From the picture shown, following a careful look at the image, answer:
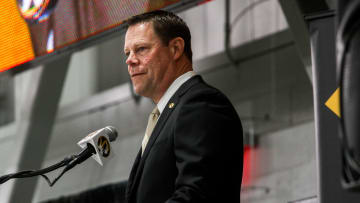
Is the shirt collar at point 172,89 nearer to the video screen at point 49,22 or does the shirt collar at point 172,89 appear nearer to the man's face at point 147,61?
the man's face at point 147,61

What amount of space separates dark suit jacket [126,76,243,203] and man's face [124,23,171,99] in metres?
0.12

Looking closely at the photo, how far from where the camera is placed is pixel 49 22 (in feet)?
14.7

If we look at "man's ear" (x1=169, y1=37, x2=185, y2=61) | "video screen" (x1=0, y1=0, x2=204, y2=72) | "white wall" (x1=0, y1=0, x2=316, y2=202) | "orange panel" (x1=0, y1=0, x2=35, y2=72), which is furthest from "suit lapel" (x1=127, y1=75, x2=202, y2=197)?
"white wall" (x1=0, y1=0, x2=316, y2=202)

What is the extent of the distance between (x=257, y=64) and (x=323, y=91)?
5.94 meters

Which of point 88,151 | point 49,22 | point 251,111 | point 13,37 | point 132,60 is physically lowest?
point 251,111

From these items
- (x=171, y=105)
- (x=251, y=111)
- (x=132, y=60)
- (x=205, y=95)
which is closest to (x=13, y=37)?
(x=132, y=60)

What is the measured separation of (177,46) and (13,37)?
229cm

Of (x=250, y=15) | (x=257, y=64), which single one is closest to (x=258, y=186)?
(x=257, y=64)

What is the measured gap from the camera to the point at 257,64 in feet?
27.7

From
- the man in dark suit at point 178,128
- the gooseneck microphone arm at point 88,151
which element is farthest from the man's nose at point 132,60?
the gooseneck microphone arm at point 88,151

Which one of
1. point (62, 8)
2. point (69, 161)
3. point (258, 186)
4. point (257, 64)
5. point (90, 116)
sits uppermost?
point (69, 161)

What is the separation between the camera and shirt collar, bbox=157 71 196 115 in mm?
2553

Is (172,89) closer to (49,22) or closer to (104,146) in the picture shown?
(104,146)

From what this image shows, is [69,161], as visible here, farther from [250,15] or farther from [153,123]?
[250,15]
